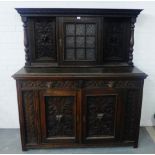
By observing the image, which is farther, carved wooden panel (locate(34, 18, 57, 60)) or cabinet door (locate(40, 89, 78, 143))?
carved wooden panel (locate(34, 18, 57, 60))

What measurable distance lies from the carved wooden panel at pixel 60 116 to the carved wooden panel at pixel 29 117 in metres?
0.15

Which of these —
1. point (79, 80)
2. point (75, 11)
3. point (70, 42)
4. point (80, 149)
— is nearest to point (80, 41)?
point (70, 42)

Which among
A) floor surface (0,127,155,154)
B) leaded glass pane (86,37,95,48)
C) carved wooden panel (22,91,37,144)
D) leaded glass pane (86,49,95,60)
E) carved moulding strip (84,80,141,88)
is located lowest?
floor surface (0,127,155,154)

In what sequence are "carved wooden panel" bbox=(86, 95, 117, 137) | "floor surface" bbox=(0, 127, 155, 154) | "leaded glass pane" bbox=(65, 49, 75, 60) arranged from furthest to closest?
"leaded glass pane" bbox=(65, 49, 75, 60), "floor surface" bbox=(0, 127, 155, 154), "carved wooden panel" bbox=(86, 95, 117, 137)

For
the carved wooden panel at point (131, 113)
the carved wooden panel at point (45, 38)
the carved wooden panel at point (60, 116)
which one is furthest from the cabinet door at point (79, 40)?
the carved wooden panel at point (131, 113)

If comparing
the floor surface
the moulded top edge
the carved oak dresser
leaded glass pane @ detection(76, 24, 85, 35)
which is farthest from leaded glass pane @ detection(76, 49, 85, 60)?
the floor surface

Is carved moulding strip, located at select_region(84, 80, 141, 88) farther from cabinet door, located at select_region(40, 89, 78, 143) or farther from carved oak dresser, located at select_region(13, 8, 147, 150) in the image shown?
cabinet door, located at select_region(40, 89, 78, 143)

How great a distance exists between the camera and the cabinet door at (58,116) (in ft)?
6.75

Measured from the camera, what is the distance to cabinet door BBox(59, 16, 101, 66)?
88.2 inches

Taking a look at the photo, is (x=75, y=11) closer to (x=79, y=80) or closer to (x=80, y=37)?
(x=80, y=37)

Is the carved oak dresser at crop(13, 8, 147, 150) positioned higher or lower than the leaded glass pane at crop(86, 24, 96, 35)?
lower

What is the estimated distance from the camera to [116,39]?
2.38 m

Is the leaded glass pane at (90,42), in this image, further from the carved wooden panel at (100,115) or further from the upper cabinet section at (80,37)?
the carved wooden panel at (100,115)

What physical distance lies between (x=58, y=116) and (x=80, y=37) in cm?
96
